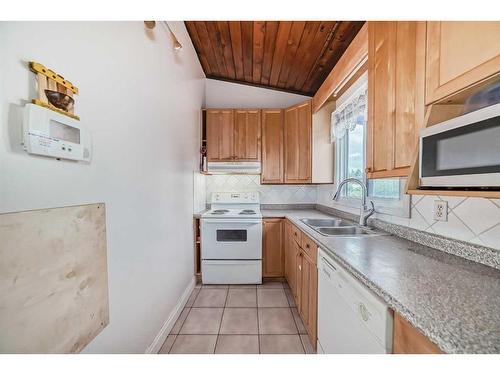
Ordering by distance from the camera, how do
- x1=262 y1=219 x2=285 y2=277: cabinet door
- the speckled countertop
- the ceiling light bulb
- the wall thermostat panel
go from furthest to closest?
x1=262 y1=219 x2=285 y2=277: cabinet door
the ceiling light bulb
the wall thermostat panel
the speckled countertop

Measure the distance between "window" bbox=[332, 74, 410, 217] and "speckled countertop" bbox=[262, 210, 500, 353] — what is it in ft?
1.52

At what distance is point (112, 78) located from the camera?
1.03 metres

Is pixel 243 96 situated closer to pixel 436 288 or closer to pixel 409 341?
pixel 436 288

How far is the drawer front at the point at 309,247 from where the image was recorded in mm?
1429

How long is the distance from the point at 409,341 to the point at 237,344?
4.44 ft

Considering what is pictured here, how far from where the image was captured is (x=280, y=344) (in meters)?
1.57

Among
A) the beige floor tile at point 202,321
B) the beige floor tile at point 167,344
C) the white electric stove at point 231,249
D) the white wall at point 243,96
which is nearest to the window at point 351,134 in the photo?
the white wall at point 243,96

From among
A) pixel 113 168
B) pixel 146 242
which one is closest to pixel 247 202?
pixel 146 242

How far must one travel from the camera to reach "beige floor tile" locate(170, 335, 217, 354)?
150cm

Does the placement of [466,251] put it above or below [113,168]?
below

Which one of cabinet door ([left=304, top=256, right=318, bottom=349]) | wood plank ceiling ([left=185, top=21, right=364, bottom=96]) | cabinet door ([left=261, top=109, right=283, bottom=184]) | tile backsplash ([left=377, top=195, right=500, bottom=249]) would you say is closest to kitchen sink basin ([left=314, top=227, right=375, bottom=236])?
cabinet door ([left=304, top=256, right=318, bottom=349])

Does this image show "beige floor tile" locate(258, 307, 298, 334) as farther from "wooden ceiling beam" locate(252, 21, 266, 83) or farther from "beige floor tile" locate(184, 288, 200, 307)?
"wooden ceiling beam" locate(252, 21, 266, 83)

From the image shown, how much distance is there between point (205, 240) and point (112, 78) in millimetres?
1885
